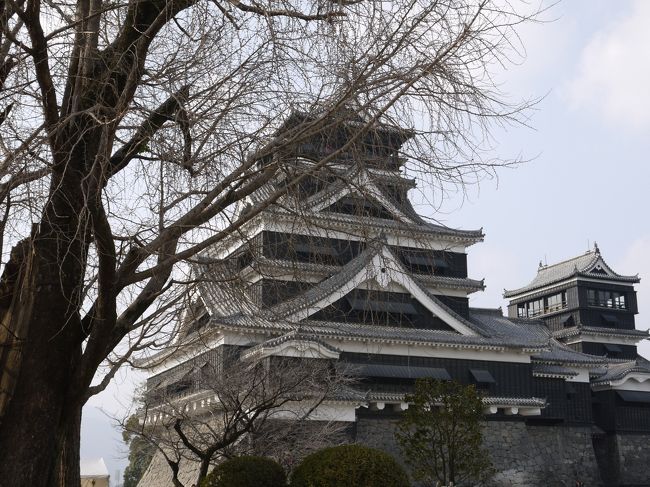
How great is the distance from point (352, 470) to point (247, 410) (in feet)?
21.1

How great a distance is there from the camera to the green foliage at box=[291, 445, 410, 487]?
7.67m

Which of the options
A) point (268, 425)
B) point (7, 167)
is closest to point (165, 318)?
point (7, 167)

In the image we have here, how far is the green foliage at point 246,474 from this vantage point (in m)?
8.12

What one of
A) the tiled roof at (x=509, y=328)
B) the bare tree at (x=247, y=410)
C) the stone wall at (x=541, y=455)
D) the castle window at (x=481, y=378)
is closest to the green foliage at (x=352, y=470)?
the bare tree at (x=247, y=410)

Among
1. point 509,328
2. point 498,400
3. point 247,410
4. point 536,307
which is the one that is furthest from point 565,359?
point 247,410

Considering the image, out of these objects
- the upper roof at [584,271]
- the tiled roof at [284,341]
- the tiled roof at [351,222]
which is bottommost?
the tiled roof at [351,222]

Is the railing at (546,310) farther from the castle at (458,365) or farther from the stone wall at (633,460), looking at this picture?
the stone wall at (633,460)

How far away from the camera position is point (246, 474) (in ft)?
26.8

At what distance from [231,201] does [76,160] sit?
112 cm

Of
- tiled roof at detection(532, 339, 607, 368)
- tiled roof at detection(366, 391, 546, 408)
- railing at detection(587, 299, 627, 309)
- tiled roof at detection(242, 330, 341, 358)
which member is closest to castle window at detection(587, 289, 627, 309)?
railing at detection(587, 299, 627, 309)

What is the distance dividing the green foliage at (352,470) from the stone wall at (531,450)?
13718 millimetres

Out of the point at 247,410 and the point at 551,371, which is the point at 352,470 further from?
the point at 551,371

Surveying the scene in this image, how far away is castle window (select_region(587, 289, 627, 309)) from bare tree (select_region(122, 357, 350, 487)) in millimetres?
20643

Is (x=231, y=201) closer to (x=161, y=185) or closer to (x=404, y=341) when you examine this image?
(x=161, y=185)
